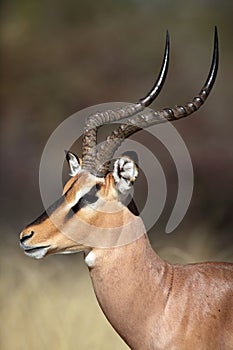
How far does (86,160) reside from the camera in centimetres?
345

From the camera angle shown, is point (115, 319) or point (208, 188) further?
point (208, 188)

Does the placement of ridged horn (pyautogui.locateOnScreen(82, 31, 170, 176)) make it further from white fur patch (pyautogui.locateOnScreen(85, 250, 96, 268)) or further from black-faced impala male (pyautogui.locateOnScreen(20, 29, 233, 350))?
white fur patch (pyautogui.locateOnScreen(85, 250, 96, 268))

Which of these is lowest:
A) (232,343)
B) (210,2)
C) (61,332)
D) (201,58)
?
(61,332)

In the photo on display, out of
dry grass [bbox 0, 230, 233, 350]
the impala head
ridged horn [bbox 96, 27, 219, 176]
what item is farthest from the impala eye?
dry grass [bbox 0, 230, 233, 350]

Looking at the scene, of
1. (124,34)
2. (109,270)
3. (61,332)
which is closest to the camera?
(109,270)

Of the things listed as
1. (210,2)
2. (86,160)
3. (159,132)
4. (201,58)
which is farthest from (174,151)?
(86,160)

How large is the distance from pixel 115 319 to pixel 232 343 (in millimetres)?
478

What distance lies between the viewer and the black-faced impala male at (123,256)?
11.0 feet

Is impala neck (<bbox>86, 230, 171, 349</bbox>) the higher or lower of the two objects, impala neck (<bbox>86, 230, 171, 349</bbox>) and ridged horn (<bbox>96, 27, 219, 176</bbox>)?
the lower

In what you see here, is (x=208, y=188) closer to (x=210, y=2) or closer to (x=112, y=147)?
(x=210, y=2)

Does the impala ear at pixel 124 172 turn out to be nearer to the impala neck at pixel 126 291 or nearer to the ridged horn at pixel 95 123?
the ridged horn at pixel 95 123

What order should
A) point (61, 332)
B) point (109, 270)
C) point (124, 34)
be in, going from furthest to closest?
point (124, 34), point (61, 332), point (109, 270)

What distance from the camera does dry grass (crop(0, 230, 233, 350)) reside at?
5.18m

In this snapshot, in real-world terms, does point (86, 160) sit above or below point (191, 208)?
above
